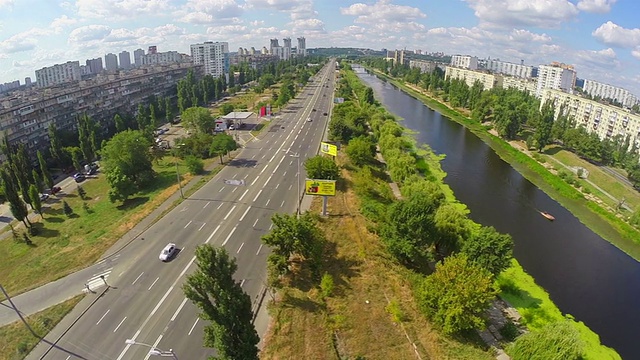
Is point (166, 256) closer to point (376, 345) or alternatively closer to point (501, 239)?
point (376, 345)

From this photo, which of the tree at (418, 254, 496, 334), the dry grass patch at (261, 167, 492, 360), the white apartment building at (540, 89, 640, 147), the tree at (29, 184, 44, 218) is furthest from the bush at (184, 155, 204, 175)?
the white apartment building at (540, 89, 640, 147)

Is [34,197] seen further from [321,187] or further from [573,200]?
[573,200]

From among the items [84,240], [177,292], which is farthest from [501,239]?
[84,240]

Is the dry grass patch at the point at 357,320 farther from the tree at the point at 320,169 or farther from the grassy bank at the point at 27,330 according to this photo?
the grassy bank at the point at 27,330

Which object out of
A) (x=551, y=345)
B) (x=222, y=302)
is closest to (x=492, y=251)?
(x=551, y=345)

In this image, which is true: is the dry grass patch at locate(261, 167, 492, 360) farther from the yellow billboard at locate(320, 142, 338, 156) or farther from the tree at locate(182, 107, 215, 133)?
the tree at locate(182, 107, 215, 133)
